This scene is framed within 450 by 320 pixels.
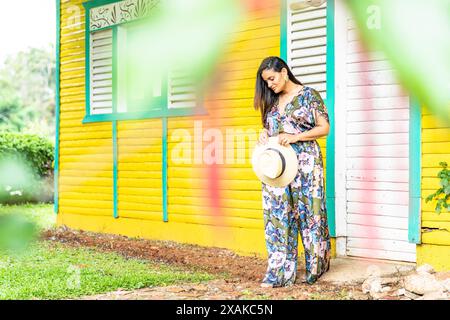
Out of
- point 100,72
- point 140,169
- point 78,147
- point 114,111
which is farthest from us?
point 78,147

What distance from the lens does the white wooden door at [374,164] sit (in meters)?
4.08

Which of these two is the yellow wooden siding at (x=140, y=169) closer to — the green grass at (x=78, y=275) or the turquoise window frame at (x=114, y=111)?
the turquoise window frame at (x=114, y=111)

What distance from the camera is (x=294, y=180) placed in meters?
3.70

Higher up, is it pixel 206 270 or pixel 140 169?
pixel 140 169

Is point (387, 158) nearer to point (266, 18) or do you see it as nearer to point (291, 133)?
point (291, 133)

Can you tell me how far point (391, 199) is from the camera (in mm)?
4145

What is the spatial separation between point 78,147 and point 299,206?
154 inches

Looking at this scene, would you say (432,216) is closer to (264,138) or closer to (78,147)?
(264,138)

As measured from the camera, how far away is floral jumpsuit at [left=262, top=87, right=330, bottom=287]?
3.62m

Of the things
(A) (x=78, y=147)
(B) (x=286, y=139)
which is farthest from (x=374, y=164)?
(A) (x=78, y=147)

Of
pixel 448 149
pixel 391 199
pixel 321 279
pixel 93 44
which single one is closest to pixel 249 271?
pixel 321 279

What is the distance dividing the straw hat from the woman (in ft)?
0.16

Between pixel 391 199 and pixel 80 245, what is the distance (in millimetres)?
3181
